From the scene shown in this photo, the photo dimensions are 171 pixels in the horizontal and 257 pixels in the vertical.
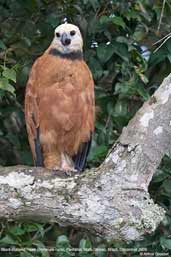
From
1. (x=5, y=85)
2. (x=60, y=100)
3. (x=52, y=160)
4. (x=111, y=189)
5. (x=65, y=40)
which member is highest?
(x=65, y=40)

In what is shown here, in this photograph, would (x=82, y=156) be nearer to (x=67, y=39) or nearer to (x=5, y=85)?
(x=67, y=39)

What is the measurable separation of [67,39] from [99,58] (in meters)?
0.38

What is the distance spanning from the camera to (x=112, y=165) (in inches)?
134

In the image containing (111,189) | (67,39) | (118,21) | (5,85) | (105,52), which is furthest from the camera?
(67,39)

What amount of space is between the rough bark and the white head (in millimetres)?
1246

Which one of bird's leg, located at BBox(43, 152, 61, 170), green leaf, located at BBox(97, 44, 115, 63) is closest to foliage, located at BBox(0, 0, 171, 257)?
green leaf, located at BBox(97, 44, 115, 63)

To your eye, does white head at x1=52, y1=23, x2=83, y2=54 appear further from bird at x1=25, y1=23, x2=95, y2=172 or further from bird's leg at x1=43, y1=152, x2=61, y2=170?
bird's leg at x1=43, y1=152, x2=61, y2=170

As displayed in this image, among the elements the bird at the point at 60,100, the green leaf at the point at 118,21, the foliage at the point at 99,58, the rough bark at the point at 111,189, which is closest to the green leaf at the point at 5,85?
the foliage at the point at 99,58

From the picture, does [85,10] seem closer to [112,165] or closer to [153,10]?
[153,10]

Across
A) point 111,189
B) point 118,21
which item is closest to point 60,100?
point 118,21

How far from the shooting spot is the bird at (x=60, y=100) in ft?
14.8

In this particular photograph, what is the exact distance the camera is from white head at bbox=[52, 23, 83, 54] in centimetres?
454

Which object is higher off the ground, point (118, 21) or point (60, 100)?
point (118, 21)

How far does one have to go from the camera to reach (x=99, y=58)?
4367 millimetres
